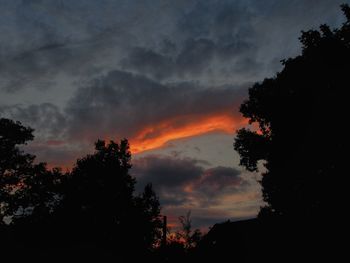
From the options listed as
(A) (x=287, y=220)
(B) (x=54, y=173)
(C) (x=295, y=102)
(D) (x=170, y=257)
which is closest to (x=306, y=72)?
(C) (x=295, y=102)

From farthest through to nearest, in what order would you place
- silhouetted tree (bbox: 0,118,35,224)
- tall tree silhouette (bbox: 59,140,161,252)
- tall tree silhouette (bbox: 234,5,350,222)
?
tall tree silhouette (bbox: 59,140,161,252), silhouetted tree (bbox: 0,118,35,224), tall tree silhouette (bbox: 234,5,350,222)

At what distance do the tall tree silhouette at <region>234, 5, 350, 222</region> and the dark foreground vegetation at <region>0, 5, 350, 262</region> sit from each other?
0.28 ft

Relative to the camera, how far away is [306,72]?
3644cm

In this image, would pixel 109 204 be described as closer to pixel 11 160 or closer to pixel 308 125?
pixel 11 160

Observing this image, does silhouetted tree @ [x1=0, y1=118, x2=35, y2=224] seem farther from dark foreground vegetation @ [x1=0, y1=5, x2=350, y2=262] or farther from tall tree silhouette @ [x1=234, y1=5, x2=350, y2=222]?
tall tree silhouette @ [x1=234, y1=5, x2=350, y2=222]

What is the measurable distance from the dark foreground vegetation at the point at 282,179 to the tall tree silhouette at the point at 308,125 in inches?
3.3

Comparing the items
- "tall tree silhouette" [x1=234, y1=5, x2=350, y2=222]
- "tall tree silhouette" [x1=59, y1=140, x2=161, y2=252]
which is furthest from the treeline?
"tall tree silhouette" [x1=234, y1=5, x2=350, y2=222]

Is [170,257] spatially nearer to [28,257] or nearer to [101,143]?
[28,257]

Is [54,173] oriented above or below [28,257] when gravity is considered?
above

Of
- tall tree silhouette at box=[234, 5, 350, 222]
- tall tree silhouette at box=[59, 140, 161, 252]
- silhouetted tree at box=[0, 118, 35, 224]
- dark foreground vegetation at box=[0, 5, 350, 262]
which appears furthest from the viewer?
tall tree silhouette at box=[59, 140, 161, 252]

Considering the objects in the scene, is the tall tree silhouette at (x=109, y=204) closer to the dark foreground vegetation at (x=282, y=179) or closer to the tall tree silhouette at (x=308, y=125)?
the dark foreground vegetation at (x=282, y=179)

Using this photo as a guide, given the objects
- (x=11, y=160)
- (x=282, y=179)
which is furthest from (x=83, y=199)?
(x=282, y=179)

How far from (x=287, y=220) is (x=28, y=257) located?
2099cm

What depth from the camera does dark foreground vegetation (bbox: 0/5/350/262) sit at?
28.3 m
